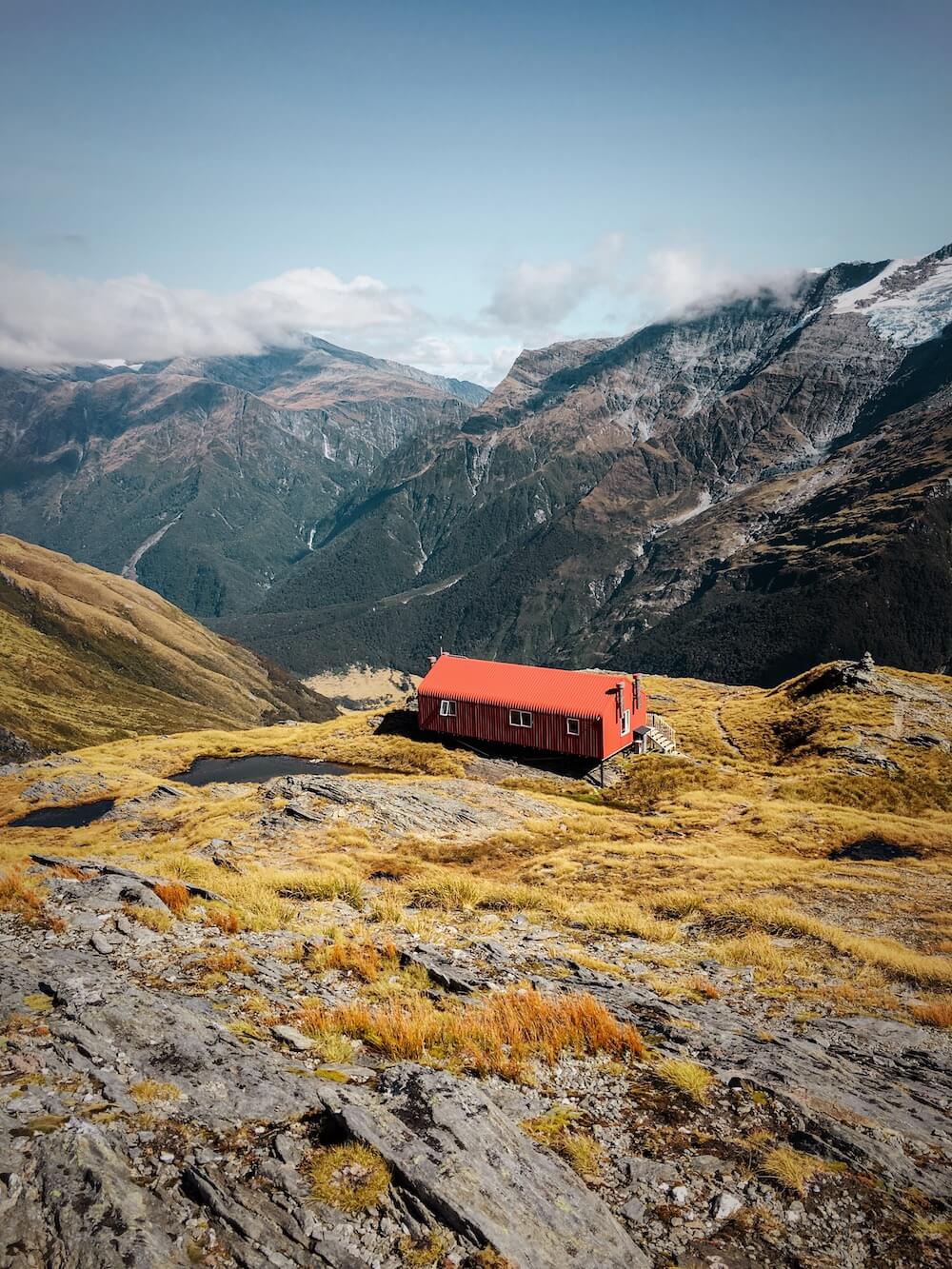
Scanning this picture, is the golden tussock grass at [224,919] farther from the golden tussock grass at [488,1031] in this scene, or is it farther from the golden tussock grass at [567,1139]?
the golden tussock grass at [567,1139]

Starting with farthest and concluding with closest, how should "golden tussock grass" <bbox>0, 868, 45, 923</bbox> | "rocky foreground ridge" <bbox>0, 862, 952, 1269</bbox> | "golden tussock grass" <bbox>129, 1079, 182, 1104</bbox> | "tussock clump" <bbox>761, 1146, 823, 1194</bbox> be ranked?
"golden tussock grass" <bbox>0, 868, 45, 923</bbox>
"golden tussock grass" <bbox>129, 1079, 182, 1104</bbox>
"tussock clump" <bbox>761, 1146, 823, 1194</bbox>
"rocky foreground ridge" <bbox>0, 862, 952, 1269</bbox>

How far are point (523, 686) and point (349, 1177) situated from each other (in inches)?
1915

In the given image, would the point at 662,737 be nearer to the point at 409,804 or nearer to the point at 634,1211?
the point at 409,804

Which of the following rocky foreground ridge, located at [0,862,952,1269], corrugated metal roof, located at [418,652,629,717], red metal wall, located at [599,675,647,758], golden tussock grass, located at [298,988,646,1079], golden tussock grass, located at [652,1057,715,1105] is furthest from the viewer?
corrugated metal roof, located at [418,652,629,717]

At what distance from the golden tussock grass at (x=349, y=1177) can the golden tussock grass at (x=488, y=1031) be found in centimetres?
319

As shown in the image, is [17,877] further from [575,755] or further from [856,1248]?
[575,755]

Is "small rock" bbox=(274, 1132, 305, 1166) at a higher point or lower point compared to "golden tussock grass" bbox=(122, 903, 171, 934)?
higher

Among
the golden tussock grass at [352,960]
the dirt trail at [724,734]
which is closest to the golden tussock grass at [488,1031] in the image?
the golden tussock grass at [352,960]

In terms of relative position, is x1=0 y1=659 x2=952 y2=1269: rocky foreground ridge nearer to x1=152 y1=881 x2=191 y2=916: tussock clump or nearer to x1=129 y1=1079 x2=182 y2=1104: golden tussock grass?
x1=129 y1=1079 x2=182 y2=1104: golden tussock grass

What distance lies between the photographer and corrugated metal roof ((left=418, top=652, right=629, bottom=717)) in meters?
53.1

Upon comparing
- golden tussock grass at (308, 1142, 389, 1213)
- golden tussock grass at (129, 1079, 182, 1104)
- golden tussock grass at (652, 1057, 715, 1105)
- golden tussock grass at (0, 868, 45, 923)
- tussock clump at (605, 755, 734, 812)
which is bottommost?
tussock clump at (605, 755, 734, 812)

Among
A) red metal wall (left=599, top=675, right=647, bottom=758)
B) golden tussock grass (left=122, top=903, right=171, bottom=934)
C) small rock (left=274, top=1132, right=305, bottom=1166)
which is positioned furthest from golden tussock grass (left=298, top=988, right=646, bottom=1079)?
red metal wall (left=599, top=675, right=647, bottom=758)

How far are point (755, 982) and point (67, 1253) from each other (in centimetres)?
1523

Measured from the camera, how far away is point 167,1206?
7.12 meters
